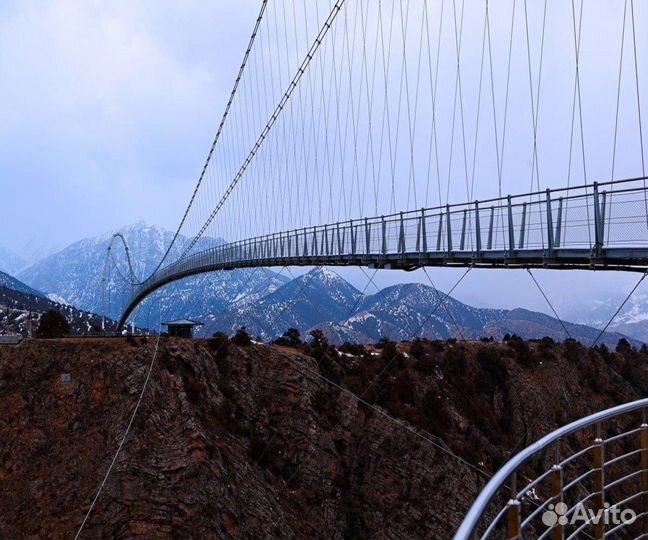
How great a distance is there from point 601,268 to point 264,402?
598 inches

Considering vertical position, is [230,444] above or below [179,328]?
below

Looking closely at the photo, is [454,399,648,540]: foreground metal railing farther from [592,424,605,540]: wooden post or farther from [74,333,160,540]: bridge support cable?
[74,333,160,540]: bridge support cable

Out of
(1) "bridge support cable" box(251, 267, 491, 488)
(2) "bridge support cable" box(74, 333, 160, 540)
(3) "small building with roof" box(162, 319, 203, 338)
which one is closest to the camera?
(2) "bridge support cable" box(74, 333, 160, 540)

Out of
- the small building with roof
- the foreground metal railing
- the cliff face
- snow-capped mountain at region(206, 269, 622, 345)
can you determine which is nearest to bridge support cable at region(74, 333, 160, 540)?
the cliff face

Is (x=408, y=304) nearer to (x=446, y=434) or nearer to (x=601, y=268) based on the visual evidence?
(x=446, y=434)

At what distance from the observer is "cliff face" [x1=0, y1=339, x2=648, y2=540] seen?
16.7 m

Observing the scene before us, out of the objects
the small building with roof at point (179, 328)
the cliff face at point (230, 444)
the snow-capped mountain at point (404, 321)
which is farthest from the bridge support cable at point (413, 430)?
the snow-capped mountain at point (404, 321)

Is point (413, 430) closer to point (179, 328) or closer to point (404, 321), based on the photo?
point (179, 328)

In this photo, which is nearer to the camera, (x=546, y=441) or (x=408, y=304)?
(x=546, y=441)

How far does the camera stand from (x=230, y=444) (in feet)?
65.9

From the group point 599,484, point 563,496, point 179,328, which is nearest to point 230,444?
point 179,328

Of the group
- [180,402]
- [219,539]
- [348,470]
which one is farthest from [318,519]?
[180,402]

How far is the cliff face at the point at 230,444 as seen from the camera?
16.7 m

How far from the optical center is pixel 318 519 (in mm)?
20016
